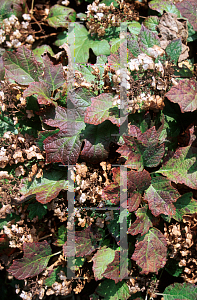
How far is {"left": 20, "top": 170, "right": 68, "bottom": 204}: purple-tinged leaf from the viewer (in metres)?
1.45

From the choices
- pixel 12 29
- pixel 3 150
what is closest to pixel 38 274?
pixel 3 150

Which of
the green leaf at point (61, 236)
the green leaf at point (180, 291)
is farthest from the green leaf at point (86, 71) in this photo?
the green leaf at point (180, 291)

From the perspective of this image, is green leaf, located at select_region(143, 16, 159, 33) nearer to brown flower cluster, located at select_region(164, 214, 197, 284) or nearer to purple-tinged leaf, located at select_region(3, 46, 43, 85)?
purple-tinged leaf, located at select_region(3, 46, 43, 85)

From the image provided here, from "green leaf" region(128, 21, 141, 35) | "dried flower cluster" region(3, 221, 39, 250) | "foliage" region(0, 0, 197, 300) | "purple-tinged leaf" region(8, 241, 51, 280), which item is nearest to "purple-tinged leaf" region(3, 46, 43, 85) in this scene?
"foliage" region(0, 0, 197, 300)

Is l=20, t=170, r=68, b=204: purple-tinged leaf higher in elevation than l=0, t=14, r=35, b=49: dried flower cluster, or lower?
lower

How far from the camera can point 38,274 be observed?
159 centimetres

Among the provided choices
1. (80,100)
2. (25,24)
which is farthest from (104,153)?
(25,24)

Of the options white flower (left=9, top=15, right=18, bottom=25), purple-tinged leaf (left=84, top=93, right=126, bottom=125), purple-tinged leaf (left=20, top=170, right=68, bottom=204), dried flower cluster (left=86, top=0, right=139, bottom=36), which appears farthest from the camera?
white flower (left=9, top=15, right=18, bottom=25)

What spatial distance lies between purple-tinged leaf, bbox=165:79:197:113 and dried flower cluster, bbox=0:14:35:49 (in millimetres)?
999

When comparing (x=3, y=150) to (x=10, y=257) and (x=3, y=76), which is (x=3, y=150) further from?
(x=10, y=257)

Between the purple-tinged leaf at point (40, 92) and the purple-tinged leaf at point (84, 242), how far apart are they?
735mm

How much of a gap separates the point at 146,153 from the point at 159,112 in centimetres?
30

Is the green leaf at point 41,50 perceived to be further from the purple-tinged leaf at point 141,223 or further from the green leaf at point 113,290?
the green leaf at point 113,290

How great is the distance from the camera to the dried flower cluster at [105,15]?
5.16 feet
